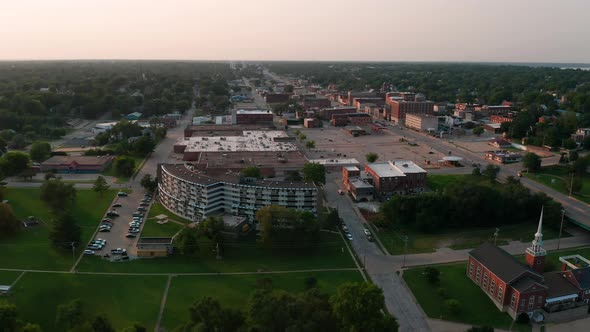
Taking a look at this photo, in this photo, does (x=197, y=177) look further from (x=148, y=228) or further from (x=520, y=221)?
(x=520, y=221)

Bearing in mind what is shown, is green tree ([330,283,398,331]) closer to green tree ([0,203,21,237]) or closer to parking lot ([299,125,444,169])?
green tree ([0,203,21,237])

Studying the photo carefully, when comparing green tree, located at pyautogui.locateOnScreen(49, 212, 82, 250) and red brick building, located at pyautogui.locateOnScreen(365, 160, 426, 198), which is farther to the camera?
red brick building, located at pyautogui.locateOnScreen(365, 160, 426, 198)

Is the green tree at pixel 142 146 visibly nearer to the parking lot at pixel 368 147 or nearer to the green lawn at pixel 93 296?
the parking lot at pixel 368 147

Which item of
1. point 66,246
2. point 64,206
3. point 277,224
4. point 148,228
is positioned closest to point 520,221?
point 277,224

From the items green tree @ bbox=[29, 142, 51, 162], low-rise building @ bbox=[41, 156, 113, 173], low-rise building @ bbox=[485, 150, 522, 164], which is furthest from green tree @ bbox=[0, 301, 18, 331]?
low-rise building @ bbox=[485, 150, 522, 164]

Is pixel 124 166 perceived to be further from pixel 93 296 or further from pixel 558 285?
pixel 558 285

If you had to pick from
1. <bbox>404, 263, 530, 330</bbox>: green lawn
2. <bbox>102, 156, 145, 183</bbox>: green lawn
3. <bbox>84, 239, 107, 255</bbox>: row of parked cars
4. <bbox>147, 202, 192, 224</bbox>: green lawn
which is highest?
<bbox>102, 156, 145, 183</bbox>: green lawn

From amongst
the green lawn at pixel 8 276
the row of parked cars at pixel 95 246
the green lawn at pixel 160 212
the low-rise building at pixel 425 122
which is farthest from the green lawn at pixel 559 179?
the green lawn at pixel 8 276

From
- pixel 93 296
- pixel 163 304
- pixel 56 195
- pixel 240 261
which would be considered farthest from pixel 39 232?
pixel 240 261
